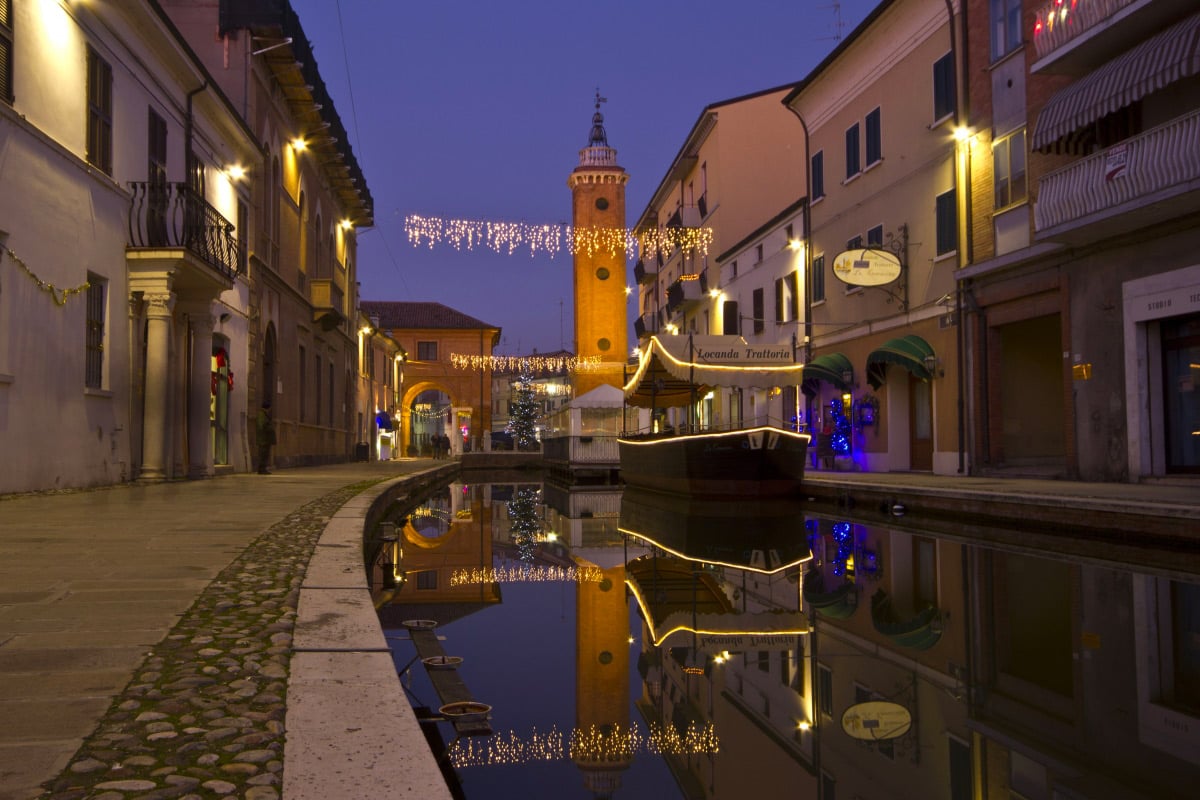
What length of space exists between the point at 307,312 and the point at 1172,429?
2327cm

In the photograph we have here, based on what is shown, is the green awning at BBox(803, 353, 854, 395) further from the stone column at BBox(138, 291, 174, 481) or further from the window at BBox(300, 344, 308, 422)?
the stone column at BBox(138, 291, 174, 481)

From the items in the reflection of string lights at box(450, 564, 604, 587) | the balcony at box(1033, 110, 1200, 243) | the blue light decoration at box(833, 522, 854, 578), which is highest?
the balcony at box(1033, 110, 1200, 243)

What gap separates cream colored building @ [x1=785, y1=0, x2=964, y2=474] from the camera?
20781mm

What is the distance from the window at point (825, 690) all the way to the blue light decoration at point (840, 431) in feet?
69.8

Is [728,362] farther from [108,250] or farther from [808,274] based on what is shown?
[108,250]

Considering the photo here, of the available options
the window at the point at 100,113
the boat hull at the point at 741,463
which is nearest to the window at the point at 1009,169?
the boat hull at the point at 741,463

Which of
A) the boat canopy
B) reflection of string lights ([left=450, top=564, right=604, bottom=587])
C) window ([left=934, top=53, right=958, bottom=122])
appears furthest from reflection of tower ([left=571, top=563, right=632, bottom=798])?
window ([left=934, top=53, right=958, bottom=122])

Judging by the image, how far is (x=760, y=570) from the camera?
8.68 m

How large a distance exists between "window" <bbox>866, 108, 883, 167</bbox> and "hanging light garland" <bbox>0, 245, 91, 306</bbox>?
17.3 metres

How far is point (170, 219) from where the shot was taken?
1670 centimetres

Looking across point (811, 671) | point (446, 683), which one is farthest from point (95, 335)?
point (811, 671)

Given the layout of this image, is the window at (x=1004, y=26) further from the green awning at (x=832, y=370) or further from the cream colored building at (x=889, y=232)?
the green awning at (x=832, y=370)

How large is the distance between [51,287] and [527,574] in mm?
8001

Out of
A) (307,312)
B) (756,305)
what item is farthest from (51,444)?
(756,305)
